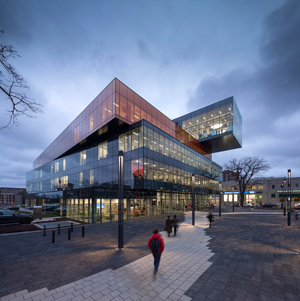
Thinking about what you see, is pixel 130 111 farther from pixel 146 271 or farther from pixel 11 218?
pixel 146 271

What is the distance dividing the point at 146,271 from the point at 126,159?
1939 cm

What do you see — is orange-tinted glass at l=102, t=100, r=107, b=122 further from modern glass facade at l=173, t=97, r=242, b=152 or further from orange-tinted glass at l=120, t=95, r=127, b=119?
modern glass facade at l=173, t=97, r=242, b=152

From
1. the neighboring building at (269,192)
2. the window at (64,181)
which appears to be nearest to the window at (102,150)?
the window at (64,181)

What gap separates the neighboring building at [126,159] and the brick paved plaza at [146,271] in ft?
36.8

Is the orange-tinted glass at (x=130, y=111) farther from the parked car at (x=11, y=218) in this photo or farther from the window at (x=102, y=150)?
the parked car at (x=11, y=218)

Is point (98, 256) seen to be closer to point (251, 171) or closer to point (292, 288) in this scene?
point (292, 288)

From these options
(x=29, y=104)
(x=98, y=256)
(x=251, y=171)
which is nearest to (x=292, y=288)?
(x=98, y=256)

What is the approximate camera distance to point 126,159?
2544 cm

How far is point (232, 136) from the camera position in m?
39.8

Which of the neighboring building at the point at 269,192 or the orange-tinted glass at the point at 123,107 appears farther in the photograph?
the neighboring building at the point at 269,192

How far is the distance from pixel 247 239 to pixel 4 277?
1349 centimetres

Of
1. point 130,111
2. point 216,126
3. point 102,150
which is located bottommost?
point 102,150

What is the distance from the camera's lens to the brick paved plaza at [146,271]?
205 inches

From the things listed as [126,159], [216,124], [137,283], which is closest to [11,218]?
[126,159]
